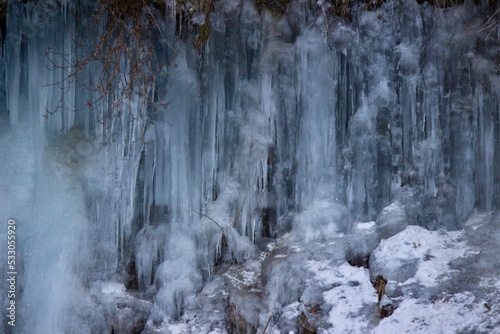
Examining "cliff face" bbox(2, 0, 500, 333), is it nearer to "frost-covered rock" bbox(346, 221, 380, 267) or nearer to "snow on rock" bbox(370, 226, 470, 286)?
"frost-covered rock" bbox(346, 221, 380, 267)

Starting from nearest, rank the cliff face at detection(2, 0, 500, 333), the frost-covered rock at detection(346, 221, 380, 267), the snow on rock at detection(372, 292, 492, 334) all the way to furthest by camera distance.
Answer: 1. the snow on rock at detection(372, 292, 492, 334)
2. the frost-covered rock at detection(346, 221, 380, 267)
3. the cliff face at detection(2, 0, 500, 333)

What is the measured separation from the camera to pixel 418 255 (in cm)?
502

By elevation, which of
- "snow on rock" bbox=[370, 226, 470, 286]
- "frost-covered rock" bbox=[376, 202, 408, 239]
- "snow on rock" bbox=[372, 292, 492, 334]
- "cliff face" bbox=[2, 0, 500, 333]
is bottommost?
"snow on rock" bbox=[372, 292, 492, 334]

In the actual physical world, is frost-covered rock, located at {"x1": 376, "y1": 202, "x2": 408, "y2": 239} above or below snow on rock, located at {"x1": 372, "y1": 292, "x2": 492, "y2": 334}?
above

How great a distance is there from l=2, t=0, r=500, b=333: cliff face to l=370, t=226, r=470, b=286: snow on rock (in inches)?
17.2

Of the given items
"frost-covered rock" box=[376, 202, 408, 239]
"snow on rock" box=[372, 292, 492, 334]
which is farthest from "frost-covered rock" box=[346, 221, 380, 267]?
"snow on rock" box=[372, 292, 492, 334]

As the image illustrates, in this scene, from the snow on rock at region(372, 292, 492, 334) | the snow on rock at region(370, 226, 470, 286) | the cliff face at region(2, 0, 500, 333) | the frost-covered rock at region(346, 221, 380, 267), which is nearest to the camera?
Result: the snow on rock at region(372, 292, 492, 334)

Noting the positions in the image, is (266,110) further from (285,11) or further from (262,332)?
(262,332)

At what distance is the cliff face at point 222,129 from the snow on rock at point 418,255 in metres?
0.44

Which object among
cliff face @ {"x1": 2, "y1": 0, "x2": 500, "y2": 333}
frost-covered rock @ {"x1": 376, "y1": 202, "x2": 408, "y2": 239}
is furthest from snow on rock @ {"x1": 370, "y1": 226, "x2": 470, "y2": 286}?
cliff face @ {"x1": 2, "y1": 0, "x2": 500, "y2": 333}

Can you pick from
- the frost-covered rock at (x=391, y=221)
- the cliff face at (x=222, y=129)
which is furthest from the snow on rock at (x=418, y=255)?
the cliff face at (x=222, y=129)

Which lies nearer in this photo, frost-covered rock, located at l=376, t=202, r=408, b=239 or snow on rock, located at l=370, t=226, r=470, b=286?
snow on rock, located at l=370, t=226, r=470, b=286

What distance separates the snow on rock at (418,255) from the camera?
488 centimetres

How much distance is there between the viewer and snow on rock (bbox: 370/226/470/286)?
488 cm
